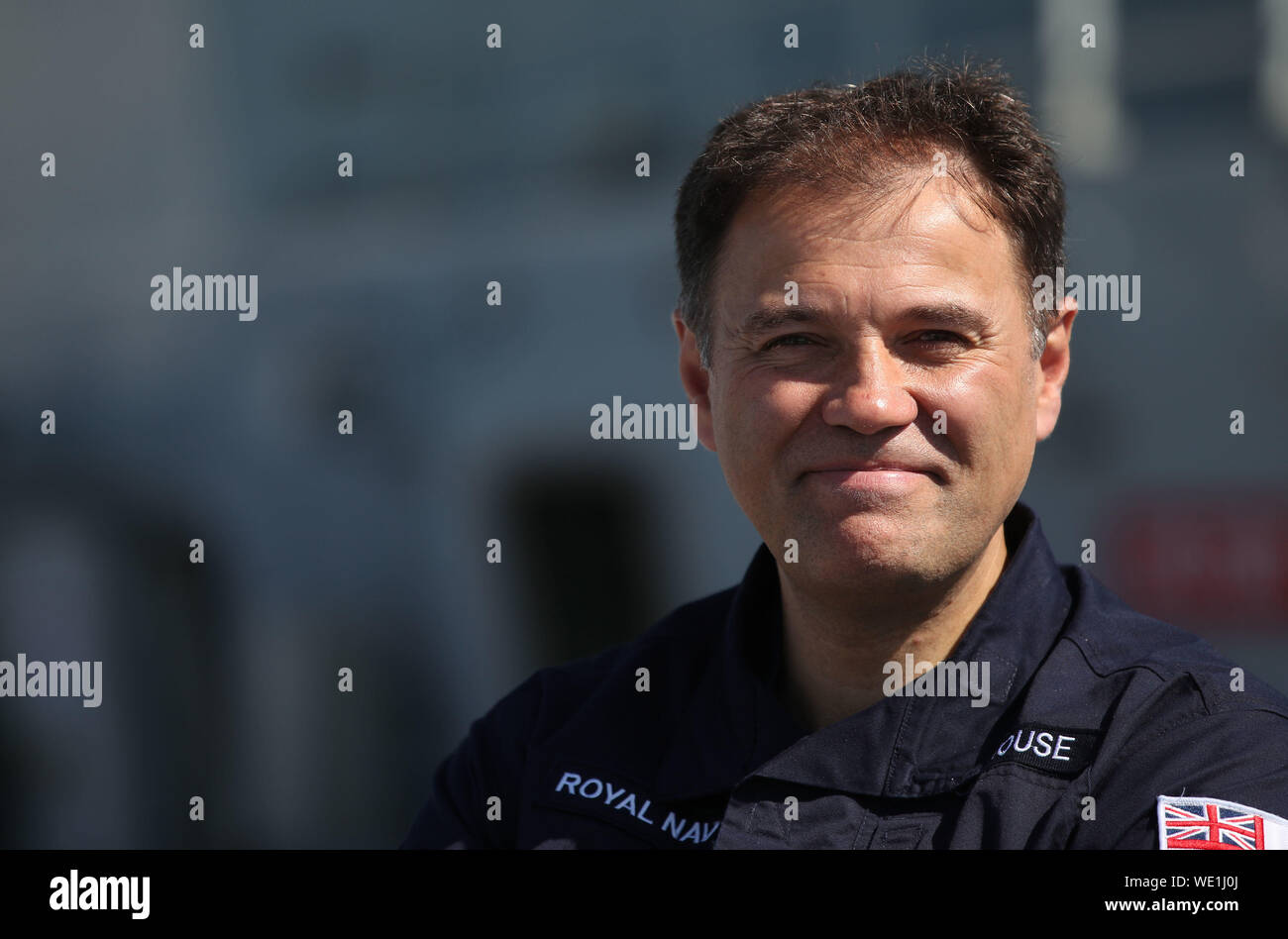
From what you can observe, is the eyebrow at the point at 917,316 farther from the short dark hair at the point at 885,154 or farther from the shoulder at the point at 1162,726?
the shoulder at the point at 1162,726

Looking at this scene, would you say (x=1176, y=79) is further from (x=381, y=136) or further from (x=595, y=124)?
(x=381, y=136)

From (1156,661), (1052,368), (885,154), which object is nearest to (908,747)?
(1156,661)

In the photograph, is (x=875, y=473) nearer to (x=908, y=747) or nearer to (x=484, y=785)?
(x=908, y=747)

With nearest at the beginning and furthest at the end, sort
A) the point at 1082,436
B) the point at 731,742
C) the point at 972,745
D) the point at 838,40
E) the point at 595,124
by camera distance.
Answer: the point at 972,745 → the point at 731,742 → the point at 1082,436 → the point at 838,40 → the point at 595,124

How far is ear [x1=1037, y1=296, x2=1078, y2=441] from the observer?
1504 mm

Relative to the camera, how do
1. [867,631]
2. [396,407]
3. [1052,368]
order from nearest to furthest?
[867,631], [1052,368], [396,407]

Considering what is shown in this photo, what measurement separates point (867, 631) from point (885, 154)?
1.66 feet

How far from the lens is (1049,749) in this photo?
4.11 feet

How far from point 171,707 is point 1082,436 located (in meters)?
2.86

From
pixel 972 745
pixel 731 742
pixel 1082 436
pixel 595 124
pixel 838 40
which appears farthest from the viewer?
pixel 595 124

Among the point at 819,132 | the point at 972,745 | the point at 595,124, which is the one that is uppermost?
the point at 595,124

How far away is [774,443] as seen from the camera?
1369mm

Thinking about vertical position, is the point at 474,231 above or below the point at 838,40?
below

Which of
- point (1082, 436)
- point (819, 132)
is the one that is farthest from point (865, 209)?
point (1082, 436)
